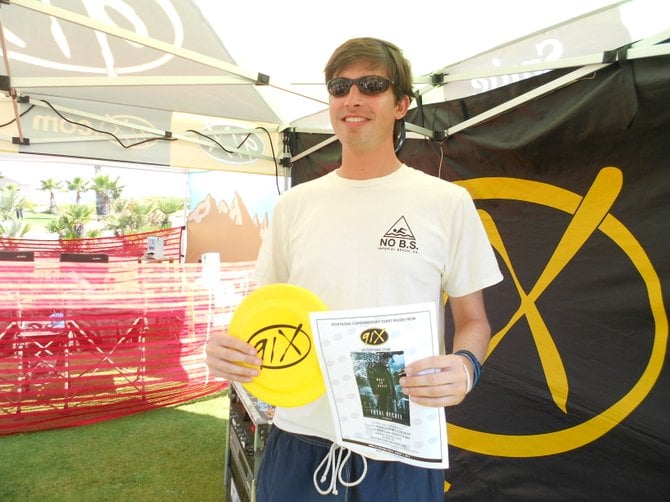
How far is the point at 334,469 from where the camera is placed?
42.3 inches

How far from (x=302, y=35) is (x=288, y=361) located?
204cm

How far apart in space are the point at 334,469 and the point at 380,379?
32 cm

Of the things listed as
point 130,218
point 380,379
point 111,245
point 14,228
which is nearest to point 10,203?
point 130,218

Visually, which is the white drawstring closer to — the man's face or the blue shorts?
the blue shorts

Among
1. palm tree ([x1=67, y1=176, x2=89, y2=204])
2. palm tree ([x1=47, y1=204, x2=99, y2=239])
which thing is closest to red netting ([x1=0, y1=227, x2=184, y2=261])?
palm tree ([x1=47, y1=204, x2=99, y2=239])

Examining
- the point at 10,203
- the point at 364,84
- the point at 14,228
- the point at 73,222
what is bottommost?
the point at 364,84

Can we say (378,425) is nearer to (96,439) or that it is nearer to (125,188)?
(96,439)

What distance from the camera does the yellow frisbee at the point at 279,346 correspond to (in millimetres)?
1023

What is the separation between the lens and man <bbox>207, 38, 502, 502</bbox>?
1.08m

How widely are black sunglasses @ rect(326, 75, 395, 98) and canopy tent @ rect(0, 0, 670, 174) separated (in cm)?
88

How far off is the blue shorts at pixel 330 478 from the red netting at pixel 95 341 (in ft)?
13.0

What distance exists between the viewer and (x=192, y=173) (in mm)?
9938

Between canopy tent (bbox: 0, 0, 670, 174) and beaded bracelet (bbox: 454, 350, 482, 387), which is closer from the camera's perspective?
beaded bracelet (bbox: 454, 350, 482, 387)

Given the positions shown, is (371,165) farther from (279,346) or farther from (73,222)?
(73,222)
